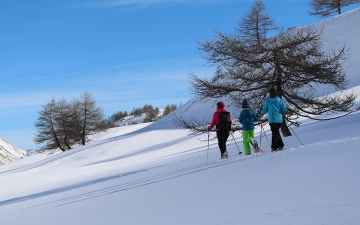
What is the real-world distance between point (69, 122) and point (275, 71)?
1494 inches

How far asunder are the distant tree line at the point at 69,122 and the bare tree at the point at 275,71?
34.8m

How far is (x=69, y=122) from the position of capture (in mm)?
48344

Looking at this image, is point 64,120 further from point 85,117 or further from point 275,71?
point 275,71

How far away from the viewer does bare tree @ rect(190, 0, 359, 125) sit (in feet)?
47.6

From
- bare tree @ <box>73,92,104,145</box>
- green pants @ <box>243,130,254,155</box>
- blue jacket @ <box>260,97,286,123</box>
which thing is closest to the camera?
blue jacket @ <box>260,97,286,123</box>

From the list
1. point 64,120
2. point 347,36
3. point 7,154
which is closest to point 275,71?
point 347,36

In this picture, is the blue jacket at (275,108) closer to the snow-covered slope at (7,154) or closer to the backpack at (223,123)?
the backpack at (223,123)

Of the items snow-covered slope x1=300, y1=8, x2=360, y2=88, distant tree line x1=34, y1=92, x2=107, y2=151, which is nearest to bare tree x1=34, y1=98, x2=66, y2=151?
distant tree line x1=34, y1=92, x2=107, y2=151

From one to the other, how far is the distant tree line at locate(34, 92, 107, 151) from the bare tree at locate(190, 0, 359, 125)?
3477 cm

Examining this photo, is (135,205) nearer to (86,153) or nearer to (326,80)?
(326,80)

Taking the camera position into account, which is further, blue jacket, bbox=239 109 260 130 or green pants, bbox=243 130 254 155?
blue jacket, bbox=239 109 260 130

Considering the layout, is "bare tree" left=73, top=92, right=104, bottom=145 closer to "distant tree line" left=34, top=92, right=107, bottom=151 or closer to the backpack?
"distant tree line" left=34, top=92, right=107, bottom=151

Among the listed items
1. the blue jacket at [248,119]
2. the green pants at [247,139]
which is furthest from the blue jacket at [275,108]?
the green pants at [247,139]

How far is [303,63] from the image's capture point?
14.4m
